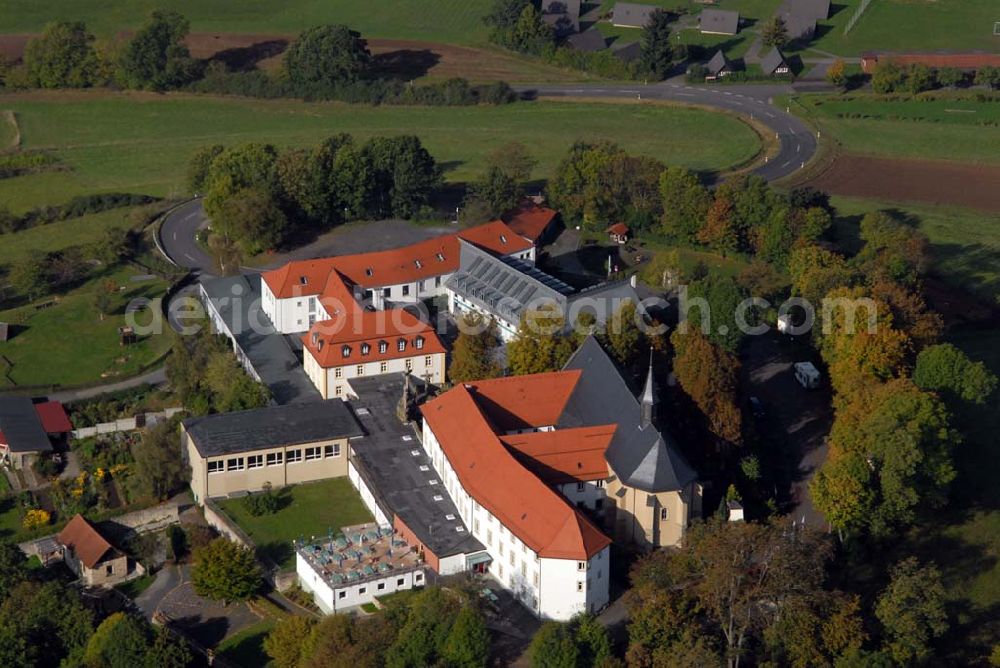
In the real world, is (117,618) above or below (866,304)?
below

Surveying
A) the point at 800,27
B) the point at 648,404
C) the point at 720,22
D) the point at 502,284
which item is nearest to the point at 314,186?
the point at 502,284

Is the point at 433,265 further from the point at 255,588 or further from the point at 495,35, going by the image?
the point at 495,35

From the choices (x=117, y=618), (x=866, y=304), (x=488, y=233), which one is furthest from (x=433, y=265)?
(x=117, y=618)

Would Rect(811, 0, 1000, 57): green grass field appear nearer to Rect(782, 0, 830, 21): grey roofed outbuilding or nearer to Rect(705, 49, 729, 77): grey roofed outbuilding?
Rect(782, 0, 830, 21): grey roofed outbuilding

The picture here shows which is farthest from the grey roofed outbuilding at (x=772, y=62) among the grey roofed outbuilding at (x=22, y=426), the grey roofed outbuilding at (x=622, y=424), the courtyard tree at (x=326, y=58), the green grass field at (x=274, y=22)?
the grey roofed outbuilding at (x=22, y=426)

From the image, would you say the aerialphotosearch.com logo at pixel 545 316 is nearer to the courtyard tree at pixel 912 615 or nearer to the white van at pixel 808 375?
the white van at pixel 808 375
